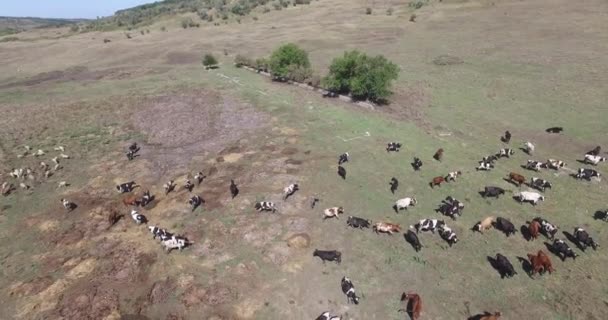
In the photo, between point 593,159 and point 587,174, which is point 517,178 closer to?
point 587,174

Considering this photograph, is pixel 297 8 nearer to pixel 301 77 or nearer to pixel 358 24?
pixel 358 24

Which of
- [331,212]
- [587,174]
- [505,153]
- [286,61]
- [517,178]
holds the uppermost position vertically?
[286,61]

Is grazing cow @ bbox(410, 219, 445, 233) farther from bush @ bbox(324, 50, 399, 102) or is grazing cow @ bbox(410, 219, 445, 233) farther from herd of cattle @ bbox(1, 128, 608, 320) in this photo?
bush @ bbox(324, 50, 399, 102)

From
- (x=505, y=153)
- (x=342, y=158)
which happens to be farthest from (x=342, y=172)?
(x=505, y=153)

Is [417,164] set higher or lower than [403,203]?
lower

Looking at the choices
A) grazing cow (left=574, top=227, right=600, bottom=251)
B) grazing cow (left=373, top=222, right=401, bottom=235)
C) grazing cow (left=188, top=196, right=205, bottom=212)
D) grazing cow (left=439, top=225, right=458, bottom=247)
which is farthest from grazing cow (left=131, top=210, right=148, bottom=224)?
grazing cow (left=574, top=227, right=600, bottom=251)

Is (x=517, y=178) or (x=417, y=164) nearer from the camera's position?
(x=517, y=178)
